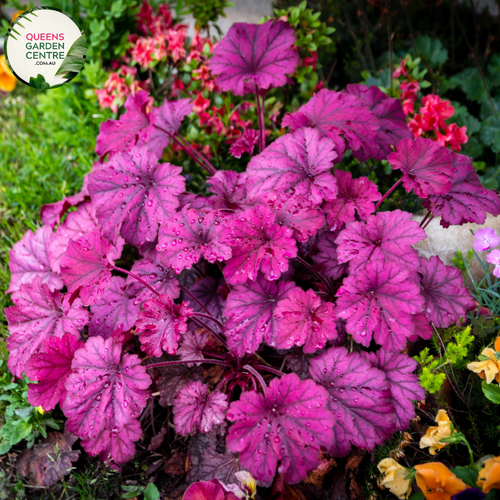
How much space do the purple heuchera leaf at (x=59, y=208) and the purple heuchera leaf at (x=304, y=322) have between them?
4.25 feet

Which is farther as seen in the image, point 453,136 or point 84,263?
point 453,136

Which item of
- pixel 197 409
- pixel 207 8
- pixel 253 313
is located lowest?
pixel 197 409

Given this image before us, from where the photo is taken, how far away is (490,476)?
42.8 inches

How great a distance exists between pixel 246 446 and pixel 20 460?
1310 millimetres

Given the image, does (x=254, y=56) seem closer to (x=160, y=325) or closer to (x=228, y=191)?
(x=228, y=191)

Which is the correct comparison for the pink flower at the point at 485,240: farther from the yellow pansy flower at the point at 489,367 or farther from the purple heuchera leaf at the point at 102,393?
the purple heuchera leaf at the point at 102,393

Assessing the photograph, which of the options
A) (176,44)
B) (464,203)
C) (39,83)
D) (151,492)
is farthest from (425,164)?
(39,83)

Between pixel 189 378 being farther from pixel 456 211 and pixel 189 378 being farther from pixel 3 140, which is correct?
pixel 3 140

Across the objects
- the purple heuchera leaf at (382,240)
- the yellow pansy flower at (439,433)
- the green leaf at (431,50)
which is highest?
the green leaf at (431,50)

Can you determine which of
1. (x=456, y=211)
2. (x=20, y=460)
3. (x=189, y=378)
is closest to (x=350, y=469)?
(x=189, y=378)

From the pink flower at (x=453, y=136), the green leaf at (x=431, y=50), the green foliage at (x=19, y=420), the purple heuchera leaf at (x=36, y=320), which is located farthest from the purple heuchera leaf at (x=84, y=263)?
the green leaf at (x=431, y=50)

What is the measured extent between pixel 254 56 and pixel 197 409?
1540 mm

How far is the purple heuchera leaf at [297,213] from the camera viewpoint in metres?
1.42

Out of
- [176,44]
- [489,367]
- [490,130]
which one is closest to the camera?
[489,367]
